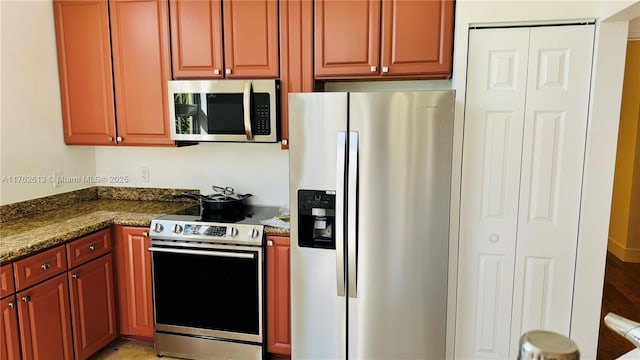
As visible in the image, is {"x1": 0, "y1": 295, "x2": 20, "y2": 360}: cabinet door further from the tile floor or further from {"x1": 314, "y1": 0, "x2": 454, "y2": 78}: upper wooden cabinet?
{"x1": 314, "y1": 0, "x2": 454, "y2": 78}: upper wooden cabinet

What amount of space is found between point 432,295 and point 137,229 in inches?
72.9

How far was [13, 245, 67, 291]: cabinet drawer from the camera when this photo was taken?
204 cm

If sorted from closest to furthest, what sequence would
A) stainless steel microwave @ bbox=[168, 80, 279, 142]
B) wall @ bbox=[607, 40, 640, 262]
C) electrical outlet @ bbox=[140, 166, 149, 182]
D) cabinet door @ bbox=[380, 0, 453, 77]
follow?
cabinet door @ bbox=[380, 0, 453, 77]
stainless steel microwave @ bbox=[168, 80, 279, 142]
electrical outlet @ bbox=[140, 166, 149, 182]
wall @ bbox=[607, 40, 640, 262]

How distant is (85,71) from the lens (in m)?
2.88

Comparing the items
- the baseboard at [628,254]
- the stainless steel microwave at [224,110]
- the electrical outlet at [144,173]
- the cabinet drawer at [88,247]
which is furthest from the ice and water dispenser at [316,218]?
the baseboard at [628,254]

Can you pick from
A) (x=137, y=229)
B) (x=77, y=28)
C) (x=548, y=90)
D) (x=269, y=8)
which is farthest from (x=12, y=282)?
(x=548, y=90)

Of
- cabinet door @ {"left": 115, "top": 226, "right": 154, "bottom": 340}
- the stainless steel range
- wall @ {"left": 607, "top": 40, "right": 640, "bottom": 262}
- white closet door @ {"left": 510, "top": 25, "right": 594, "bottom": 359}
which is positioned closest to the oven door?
the stainless steel range

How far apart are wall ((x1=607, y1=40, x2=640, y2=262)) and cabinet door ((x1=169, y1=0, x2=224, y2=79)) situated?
14.0 ft

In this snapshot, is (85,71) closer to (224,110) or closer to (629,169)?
(224,110)

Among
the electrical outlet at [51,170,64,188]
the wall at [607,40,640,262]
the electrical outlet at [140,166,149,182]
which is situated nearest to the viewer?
the electrical outlet at [51,170,64,188]

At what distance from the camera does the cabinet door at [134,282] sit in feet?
8.75

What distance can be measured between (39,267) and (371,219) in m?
1.75

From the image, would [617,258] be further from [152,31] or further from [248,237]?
[152,31]

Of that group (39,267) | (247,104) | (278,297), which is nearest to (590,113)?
(247,104)
